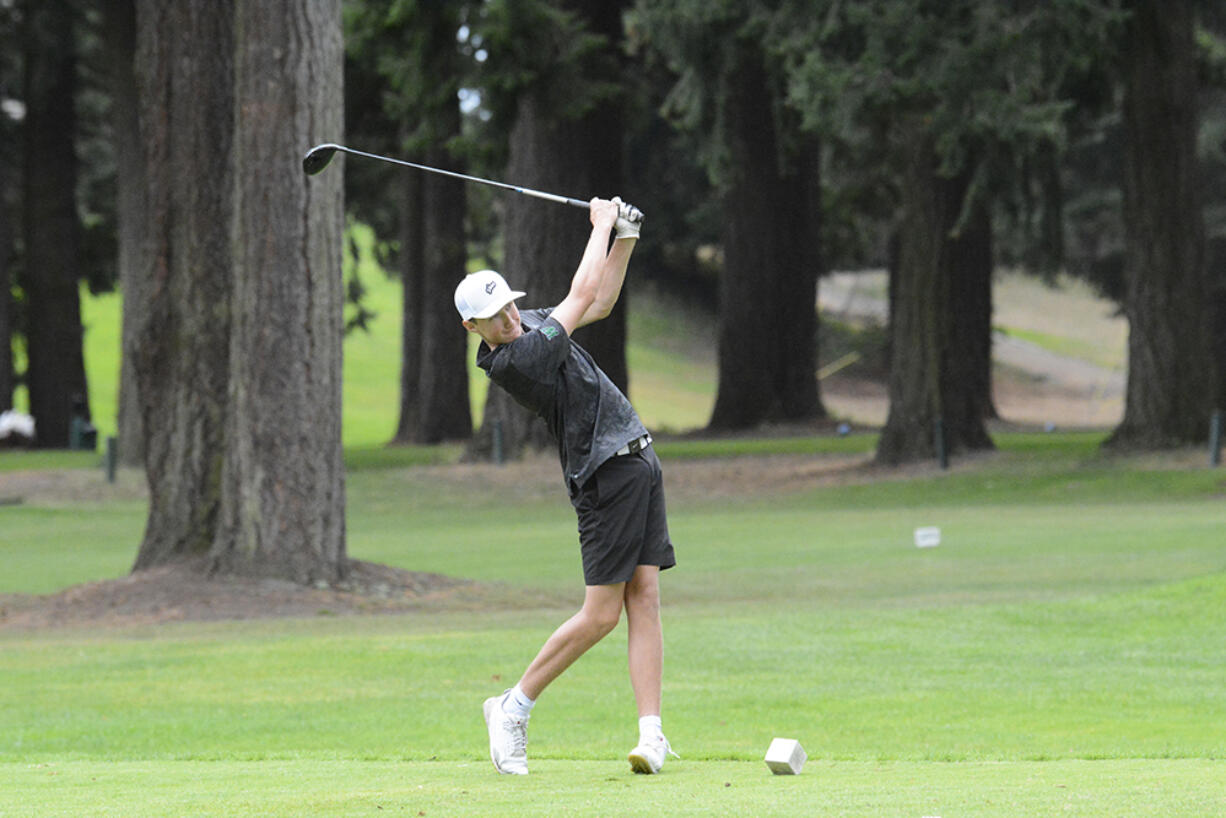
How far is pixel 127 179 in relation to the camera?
3572 centimetres

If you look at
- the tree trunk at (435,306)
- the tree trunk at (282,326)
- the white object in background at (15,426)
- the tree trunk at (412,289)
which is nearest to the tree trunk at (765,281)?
the tree trunk at (435,306)

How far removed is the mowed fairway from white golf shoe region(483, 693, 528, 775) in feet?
0.34

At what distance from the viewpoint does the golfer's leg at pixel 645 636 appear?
733cm

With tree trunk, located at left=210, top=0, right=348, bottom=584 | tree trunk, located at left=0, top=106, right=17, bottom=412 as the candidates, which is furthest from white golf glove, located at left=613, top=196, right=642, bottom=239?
tree trunk, located at left=0, top=106, right=17, bottom=412

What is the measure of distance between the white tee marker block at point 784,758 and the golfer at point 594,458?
0.43m

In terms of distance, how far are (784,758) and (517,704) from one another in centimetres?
117

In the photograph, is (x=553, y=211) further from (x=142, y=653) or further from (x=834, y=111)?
(x=142, y=653)

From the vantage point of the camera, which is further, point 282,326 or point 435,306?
point 435,306

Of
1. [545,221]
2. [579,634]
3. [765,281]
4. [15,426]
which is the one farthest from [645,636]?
[15,426]

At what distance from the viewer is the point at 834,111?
26234mm

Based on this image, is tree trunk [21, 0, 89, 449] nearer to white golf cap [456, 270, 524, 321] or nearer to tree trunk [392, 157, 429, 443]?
tree trunk [392, 157, 429, 443]

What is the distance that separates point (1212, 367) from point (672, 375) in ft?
186

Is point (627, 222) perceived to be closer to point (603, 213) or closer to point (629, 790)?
point (603, 213)

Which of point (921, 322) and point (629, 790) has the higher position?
point (921, 322)
